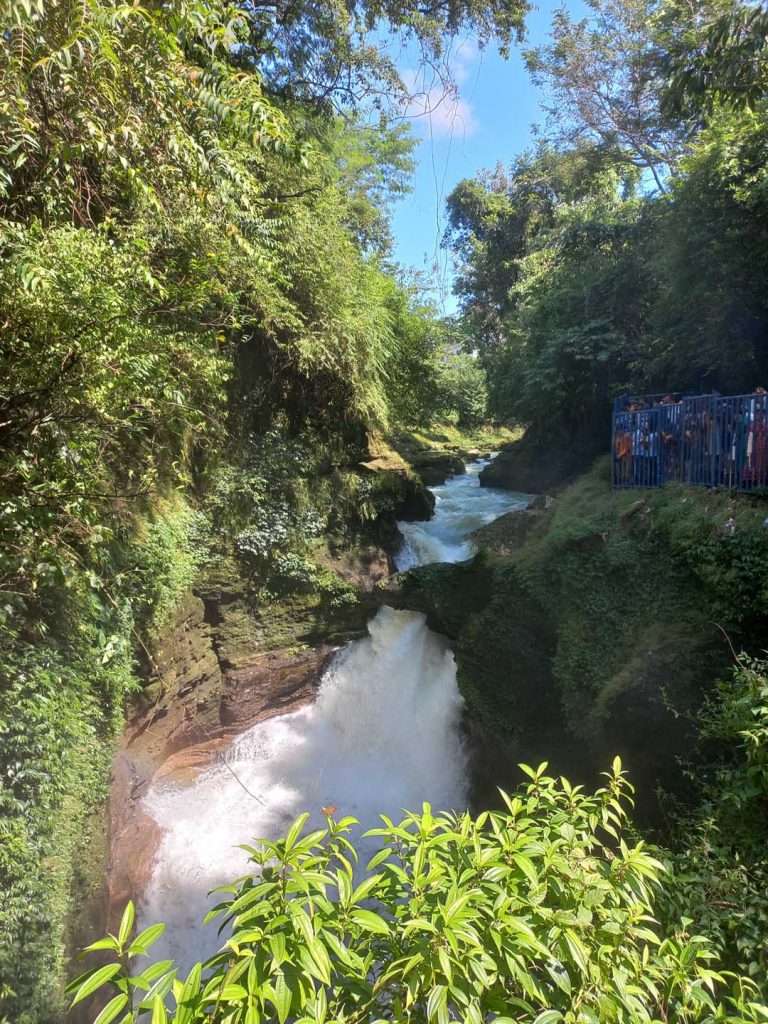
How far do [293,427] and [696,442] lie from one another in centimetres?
690

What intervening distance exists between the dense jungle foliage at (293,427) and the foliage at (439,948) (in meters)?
0.01

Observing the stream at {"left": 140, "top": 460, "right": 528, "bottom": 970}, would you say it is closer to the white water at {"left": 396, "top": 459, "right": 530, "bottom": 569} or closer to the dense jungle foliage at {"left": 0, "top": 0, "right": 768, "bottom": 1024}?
the white water at {"left": 396, "top": 459, "right": 530, "bottom": 569}

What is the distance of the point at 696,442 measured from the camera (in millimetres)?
7293

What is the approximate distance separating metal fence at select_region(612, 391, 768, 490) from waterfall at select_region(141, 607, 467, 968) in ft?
15.4

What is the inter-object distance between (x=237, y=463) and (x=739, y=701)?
7.75 metres

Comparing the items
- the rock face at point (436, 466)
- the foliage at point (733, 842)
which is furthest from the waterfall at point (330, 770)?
the rock face at point (436, 466)

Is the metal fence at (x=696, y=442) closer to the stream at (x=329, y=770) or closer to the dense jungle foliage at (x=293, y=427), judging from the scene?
the dense jungle foliage at (x=293, y=427)

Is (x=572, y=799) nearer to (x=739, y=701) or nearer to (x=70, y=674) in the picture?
(x=739, y=701)

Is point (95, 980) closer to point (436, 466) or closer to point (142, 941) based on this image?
point (142, 941)

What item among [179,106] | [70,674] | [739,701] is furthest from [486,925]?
[179,106]

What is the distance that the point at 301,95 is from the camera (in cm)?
949

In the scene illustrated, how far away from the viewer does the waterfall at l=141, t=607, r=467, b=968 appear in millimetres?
6945

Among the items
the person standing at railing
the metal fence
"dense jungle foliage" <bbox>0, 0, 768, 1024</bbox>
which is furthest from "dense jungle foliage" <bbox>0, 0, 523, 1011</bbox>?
the person standing at railing

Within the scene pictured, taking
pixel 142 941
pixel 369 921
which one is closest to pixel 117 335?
pixel 142 941
